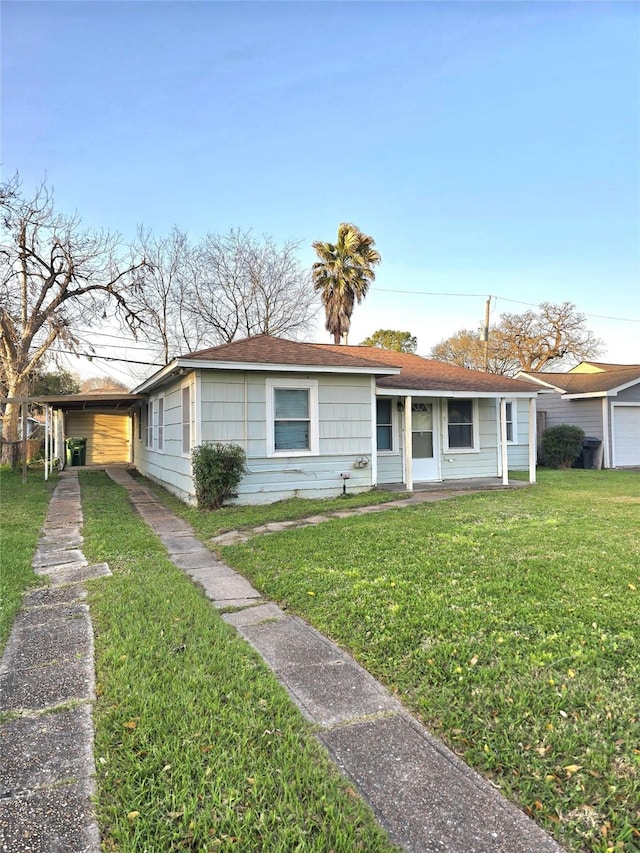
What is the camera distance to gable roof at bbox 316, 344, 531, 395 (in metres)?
11.7

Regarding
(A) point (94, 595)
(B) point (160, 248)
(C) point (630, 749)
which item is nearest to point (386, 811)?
(C) point (630, 749)

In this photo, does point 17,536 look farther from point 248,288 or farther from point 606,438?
point 248,288

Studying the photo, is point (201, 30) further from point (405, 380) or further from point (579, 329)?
point (579, 329)

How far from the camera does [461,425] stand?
1287 cm

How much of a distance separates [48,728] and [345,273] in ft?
69.5

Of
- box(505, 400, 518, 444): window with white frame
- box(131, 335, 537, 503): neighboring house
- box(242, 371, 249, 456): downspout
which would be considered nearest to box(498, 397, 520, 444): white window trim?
box(505, 400, 518, 444): window with white frame

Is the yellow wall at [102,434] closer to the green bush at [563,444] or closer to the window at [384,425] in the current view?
the window at [384,425]

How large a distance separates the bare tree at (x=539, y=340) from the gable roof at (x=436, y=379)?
19.6m

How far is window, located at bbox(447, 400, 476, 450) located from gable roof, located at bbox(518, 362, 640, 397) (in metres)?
3.77

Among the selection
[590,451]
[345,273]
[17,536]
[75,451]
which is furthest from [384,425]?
[75,451]

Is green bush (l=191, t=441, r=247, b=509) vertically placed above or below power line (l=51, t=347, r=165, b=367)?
below

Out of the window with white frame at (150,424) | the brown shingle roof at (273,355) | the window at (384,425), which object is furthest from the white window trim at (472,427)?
the window with white frame at (150,424)

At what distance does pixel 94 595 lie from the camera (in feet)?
14.2

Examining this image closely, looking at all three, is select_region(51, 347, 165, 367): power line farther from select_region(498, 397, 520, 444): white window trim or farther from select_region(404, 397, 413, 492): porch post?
select_region(498, 397, 520, 444): white window trim
